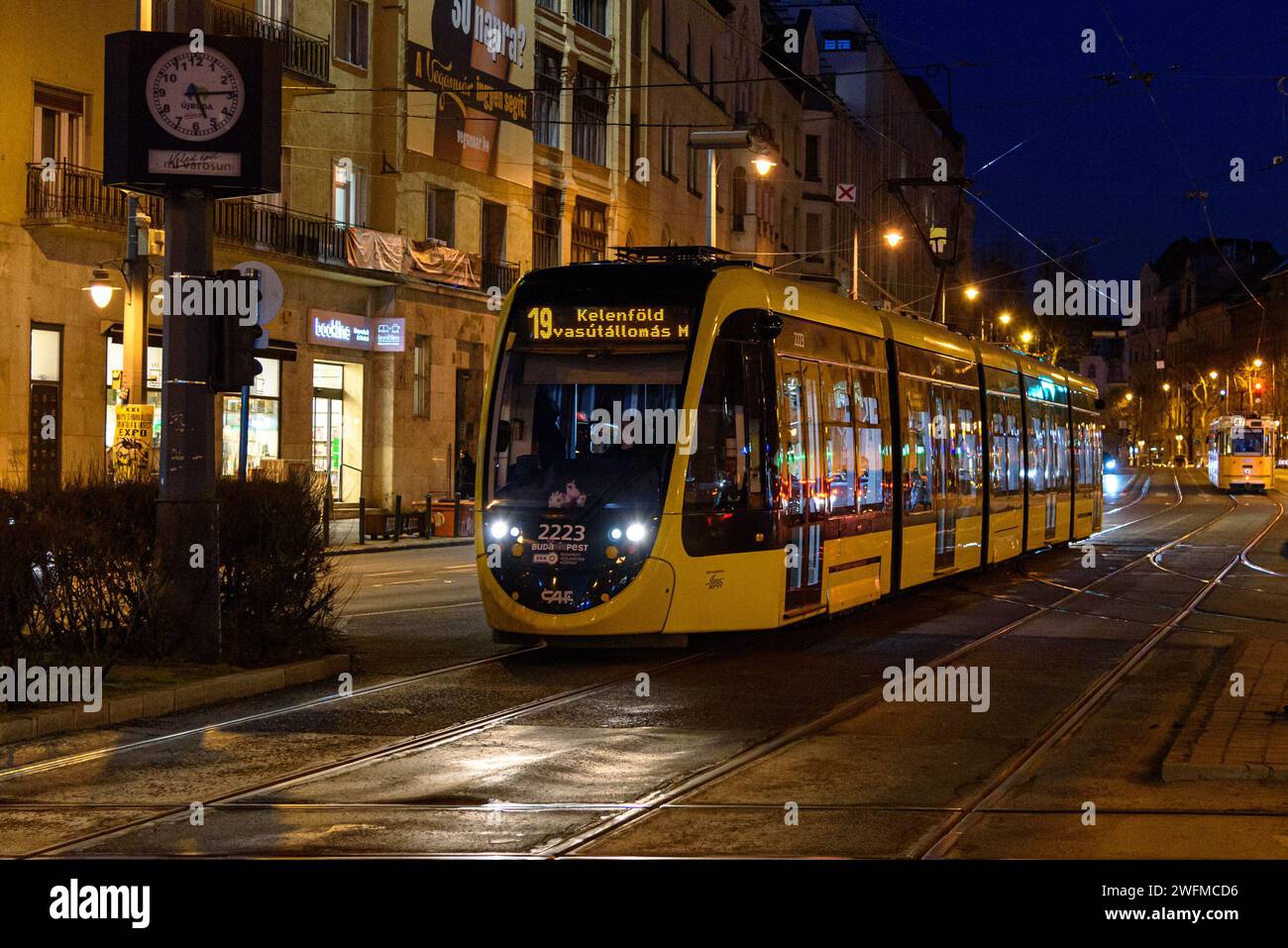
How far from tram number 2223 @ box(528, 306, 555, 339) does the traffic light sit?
8.91 feet

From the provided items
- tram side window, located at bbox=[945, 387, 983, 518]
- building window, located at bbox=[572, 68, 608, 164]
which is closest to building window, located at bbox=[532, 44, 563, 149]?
building window, located at bbox=[572, 68, 608, 164]

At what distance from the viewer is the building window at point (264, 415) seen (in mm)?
35812

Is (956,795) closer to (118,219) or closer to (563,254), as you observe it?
(118,219)

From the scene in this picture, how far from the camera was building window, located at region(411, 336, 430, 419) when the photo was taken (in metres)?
42.6

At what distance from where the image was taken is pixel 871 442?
18.7m

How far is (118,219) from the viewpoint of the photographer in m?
31.1

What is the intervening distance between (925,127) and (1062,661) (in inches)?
3595

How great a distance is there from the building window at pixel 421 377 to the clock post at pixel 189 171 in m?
29.0

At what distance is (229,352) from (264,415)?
24.2 metres

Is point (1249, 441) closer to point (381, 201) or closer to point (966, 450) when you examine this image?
point (381, 201)

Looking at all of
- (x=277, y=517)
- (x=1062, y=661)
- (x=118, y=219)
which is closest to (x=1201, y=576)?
(x=1062, y=661)

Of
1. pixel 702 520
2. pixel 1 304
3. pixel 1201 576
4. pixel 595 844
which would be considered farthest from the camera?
pixel 1 304

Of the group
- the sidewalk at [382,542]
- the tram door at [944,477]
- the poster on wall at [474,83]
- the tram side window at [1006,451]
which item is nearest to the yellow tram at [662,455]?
the tram door at [944,477]

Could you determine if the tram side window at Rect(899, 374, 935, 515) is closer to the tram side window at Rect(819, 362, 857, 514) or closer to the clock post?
the tram side window at Rect(819, 362, 857, 514)
